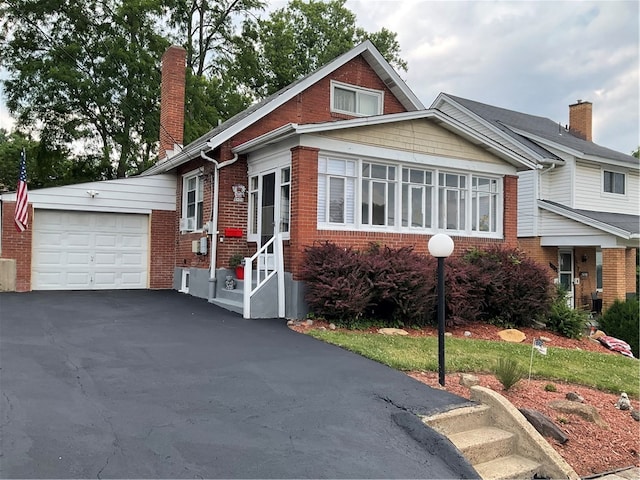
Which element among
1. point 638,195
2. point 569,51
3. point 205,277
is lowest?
point 205,277

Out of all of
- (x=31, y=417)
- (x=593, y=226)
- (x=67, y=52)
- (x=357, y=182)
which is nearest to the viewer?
(x=31, y=417)

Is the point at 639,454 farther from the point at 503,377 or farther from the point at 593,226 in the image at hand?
the point at 593,226

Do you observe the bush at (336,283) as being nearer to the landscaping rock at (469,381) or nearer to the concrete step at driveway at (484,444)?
the landscaping rock at (469,381)

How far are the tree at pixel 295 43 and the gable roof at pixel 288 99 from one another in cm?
1341

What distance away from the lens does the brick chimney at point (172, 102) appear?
615 inches

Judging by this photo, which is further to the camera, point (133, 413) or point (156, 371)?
point (156, 371)

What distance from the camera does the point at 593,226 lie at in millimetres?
16250

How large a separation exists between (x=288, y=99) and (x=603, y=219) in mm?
11922

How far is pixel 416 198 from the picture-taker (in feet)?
37.3

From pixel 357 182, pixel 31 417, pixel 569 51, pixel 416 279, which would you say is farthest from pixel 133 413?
pixel 569 51

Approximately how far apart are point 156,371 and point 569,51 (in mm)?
11046

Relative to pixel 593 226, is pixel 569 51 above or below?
above

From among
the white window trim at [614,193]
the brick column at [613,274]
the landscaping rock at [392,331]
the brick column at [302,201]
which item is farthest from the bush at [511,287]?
the white window trim at [614,193]

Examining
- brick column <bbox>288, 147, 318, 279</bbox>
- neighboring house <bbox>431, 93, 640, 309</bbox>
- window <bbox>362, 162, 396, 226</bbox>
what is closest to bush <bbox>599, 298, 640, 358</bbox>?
neighboring house <bbox>431, 93, 640, 309</bbox>
